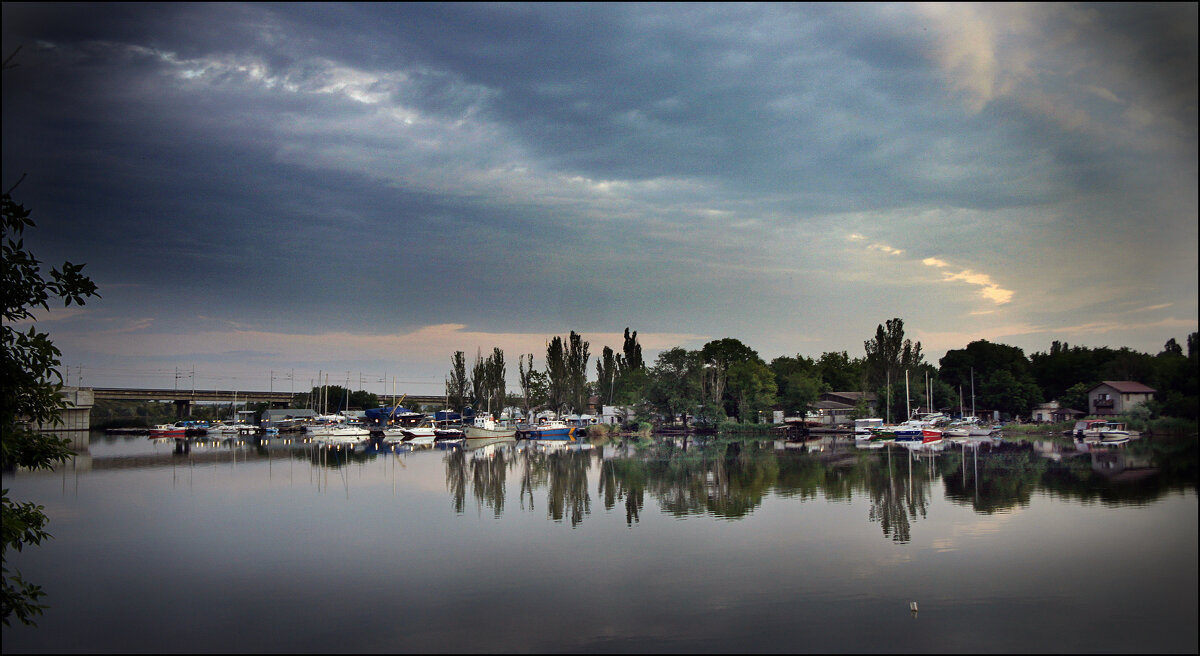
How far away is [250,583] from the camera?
13.1 meters

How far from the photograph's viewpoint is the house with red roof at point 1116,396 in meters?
51.5

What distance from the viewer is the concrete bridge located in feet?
281

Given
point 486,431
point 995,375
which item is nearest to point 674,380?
point 486,431

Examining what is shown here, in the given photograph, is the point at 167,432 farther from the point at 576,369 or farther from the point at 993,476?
the point at 993,476

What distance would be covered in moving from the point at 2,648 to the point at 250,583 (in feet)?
12.3

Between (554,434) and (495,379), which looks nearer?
(554,434)

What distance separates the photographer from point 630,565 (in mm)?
14141

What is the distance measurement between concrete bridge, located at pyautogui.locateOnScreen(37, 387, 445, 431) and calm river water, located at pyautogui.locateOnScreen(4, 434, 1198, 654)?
66.5m

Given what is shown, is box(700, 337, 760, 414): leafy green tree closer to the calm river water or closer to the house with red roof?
the house with red roof

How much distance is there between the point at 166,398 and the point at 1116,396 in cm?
10911

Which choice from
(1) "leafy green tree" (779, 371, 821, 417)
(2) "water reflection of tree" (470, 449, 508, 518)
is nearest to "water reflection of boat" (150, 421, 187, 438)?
(2) "water reflection of tree" (470, 449, 508, 518)

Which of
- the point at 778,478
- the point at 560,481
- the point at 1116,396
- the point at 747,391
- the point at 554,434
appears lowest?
the point at 554,434

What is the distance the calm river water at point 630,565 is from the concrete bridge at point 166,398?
66.5m

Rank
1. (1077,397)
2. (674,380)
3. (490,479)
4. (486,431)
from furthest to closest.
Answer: (674,380), (486,431), (1077,397), (490,479)
